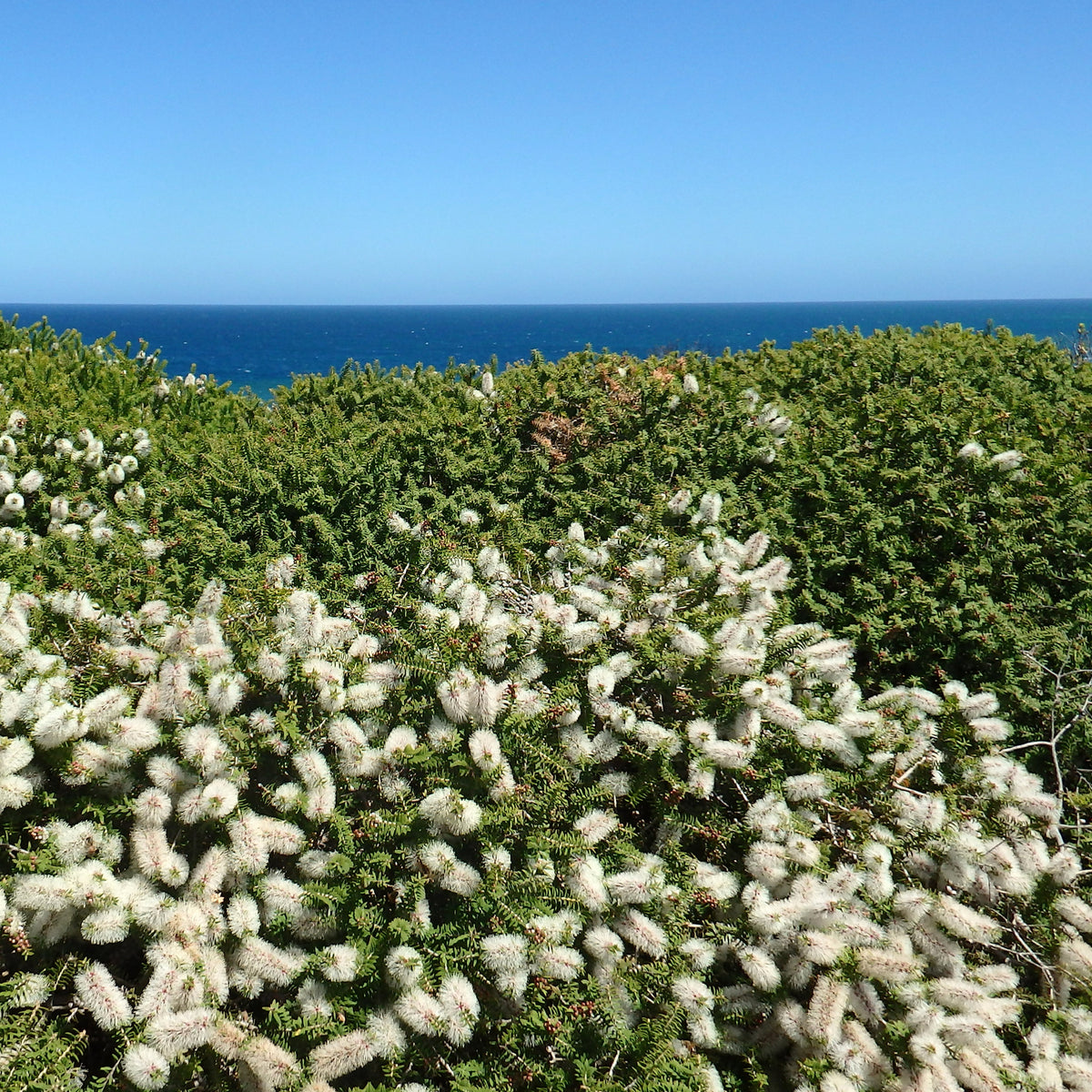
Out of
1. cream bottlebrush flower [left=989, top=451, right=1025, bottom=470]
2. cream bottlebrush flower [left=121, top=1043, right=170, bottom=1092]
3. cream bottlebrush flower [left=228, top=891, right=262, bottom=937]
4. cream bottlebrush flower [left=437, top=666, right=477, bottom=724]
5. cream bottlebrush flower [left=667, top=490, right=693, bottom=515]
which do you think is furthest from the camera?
cream bottlebrush flower [left=989, top=451, right=1025, bottom=470]

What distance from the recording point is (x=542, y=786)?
2.72 meters

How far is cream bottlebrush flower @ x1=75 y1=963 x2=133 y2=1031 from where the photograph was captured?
7.39 ft

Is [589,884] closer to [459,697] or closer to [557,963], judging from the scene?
[557,963]

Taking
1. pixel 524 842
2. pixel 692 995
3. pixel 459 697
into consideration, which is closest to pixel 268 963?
pixel 524 842

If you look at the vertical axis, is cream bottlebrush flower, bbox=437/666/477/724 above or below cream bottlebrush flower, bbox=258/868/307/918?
above

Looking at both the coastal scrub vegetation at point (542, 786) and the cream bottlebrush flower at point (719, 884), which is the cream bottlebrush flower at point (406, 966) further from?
the cream bottlebrush flower at point (719, 884)

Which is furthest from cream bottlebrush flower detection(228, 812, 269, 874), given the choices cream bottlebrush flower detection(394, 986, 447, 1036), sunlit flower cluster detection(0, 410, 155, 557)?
sunlit flower cluster detection(0, 410, 155, 557)

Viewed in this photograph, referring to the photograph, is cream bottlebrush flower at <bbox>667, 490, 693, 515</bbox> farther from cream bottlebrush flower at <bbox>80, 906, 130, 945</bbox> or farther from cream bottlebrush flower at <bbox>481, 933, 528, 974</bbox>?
cream bottlebrush flower at <bbox>80, 906, 130, 945</bbox>

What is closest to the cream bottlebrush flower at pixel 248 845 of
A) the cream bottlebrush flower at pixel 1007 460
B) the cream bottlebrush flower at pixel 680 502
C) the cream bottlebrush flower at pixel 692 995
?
the cream bottlebrush flower at pixel 692 995

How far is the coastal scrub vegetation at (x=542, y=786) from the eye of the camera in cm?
238

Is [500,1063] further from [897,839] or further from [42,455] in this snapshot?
[42,455]

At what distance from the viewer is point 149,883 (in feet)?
7.91

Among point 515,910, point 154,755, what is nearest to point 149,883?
point 154,755

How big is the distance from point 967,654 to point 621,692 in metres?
1.81
